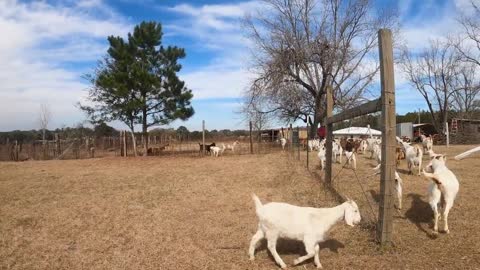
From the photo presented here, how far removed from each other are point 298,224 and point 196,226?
2.59m

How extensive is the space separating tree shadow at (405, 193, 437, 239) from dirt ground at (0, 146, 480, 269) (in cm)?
2

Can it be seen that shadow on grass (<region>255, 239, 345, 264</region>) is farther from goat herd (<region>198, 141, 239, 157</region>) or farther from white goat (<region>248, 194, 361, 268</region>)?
goat herd (<region>198, 141, 239, 157</region>)

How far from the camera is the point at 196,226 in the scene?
7.55 metres

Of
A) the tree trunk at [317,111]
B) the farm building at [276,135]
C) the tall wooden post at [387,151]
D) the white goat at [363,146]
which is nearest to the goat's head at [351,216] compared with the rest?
the tall wooden post at [387,151]

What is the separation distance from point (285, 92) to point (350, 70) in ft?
18.2

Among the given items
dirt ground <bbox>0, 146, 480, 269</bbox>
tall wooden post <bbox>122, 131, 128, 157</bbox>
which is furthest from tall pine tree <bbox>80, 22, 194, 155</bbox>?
dirt ground <bbox>0, 146, 480, 269</bbox>

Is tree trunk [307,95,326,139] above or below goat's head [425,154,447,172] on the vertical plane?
above

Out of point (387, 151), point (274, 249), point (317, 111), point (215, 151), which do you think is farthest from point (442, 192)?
point (317, 111)

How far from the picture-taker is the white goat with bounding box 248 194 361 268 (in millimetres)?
5420

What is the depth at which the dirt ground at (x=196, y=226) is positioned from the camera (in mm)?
5734

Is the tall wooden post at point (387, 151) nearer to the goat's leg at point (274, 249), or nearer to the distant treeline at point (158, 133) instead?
the goat's leg at point (274, 249)

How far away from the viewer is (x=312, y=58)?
112 ft

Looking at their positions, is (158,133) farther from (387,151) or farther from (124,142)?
(387,151)

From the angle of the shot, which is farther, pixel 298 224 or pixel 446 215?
pixel 446 215
